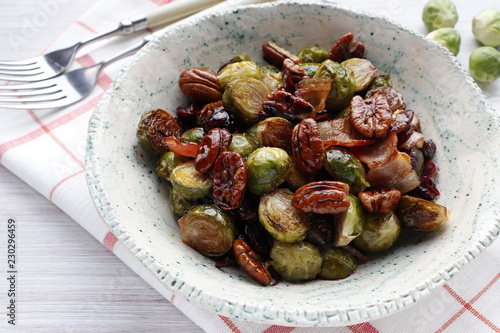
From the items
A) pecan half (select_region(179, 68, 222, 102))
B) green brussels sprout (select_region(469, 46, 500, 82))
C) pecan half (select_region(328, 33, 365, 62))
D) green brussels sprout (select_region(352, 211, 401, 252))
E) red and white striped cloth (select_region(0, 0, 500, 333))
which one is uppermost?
pecan half (select_region(328, 33, 365, 62))

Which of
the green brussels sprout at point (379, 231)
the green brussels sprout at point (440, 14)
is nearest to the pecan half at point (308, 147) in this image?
the green brussels sprout at point (379, 231)

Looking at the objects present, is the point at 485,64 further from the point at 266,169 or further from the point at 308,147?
the point at 266,169

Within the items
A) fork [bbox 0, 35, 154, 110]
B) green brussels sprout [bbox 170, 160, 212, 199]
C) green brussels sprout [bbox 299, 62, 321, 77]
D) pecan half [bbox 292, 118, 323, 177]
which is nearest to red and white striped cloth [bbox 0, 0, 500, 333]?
fork [bbox 0, 35, 154, 110]

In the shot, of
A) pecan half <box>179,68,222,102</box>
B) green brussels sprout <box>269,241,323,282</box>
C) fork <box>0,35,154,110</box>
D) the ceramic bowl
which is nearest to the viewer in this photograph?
the ceramic bowl

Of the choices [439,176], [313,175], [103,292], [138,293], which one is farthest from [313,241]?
[103,292]

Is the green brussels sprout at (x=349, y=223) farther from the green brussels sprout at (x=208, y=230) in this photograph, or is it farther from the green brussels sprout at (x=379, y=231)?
the green brussels sprout at (x=208, y=230)

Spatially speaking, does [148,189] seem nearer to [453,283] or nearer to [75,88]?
[75,88]

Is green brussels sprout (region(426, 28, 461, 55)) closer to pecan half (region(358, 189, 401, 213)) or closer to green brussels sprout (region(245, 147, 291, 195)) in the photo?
pecan half (region(358, 189, 401, 213))
